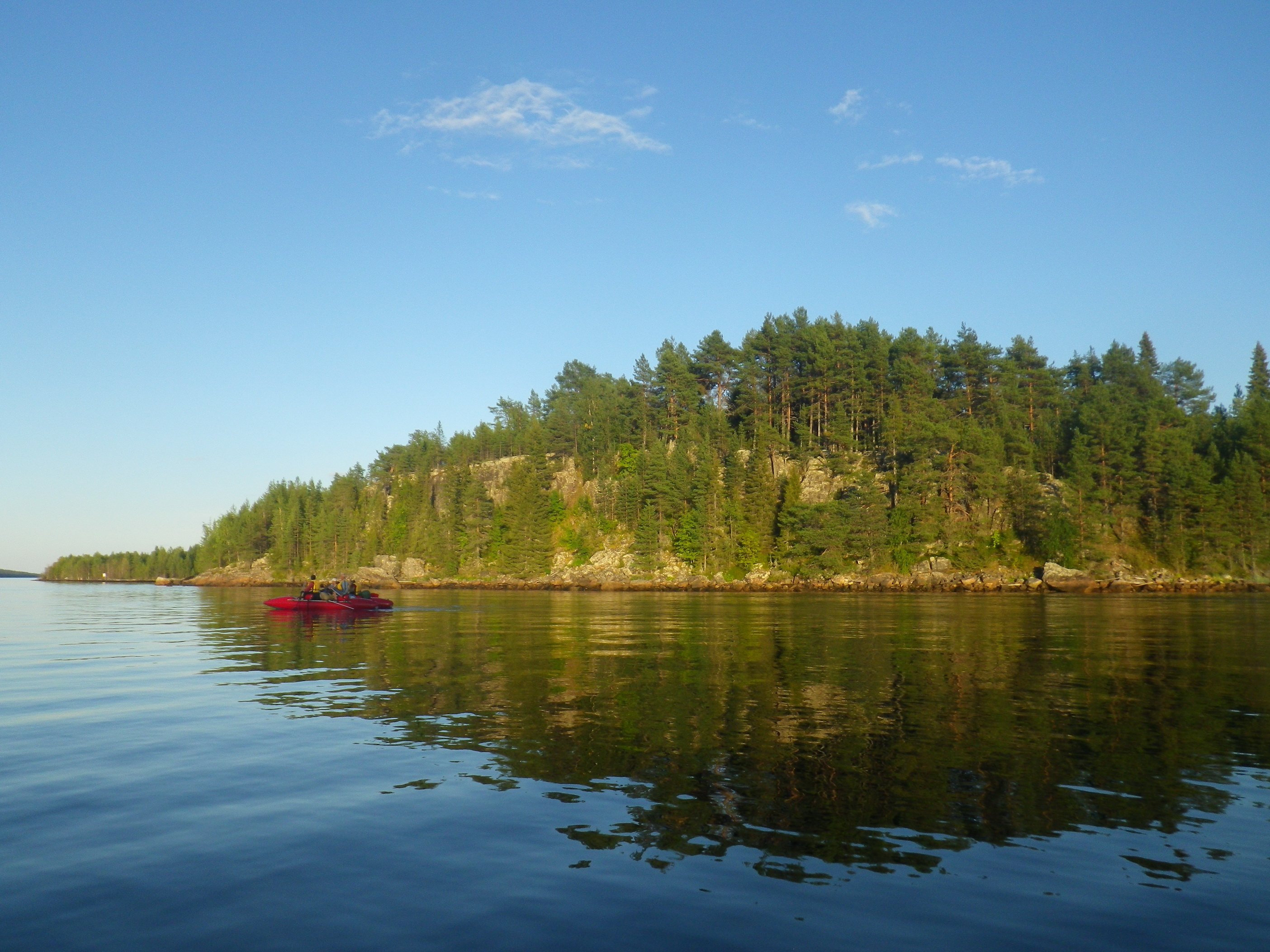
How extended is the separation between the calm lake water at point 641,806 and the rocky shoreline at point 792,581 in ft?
241

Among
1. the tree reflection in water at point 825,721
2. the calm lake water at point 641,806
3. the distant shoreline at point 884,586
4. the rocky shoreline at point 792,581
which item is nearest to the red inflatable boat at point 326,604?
the tree reflection in water at point 825,721

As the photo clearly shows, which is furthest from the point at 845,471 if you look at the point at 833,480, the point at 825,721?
the point at 825,721

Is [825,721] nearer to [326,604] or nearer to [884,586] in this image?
[326,604]

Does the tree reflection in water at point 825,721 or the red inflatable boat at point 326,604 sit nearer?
the tree reflection in water at point 825,721

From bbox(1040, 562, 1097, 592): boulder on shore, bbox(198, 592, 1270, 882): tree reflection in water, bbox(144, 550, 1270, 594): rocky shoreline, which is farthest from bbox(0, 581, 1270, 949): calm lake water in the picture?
bbox(144, 550, 1270, 594): rocky shoreline

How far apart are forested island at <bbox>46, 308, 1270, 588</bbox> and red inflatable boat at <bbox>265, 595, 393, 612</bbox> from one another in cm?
6521

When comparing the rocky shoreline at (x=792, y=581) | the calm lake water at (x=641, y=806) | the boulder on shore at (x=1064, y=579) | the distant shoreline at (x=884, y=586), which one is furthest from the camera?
the rocky shoreline at (x=792, y=581)

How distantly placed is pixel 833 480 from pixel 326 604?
83.6 m

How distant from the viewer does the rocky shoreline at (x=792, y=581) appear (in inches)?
3644

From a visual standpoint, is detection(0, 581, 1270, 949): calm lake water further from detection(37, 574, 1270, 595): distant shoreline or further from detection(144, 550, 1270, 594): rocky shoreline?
detection(144, 550, 1270, 594): rocky shoreline

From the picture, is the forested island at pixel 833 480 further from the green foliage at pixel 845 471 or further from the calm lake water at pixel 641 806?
the calm lake water at pixel 641 806

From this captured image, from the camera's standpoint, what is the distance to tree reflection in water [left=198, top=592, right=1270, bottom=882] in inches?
423

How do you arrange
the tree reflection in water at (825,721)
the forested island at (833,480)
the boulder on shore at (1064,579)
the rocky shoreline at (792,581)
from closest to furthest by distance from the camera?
1. the tree reflection in water at (825,721)
2. the boulder on shore at (1064,579)
3. the rocky shoreline at (792,581)
4. the forested island at (833,480)

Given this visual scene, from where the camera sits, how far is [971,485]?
105250 millimetres
